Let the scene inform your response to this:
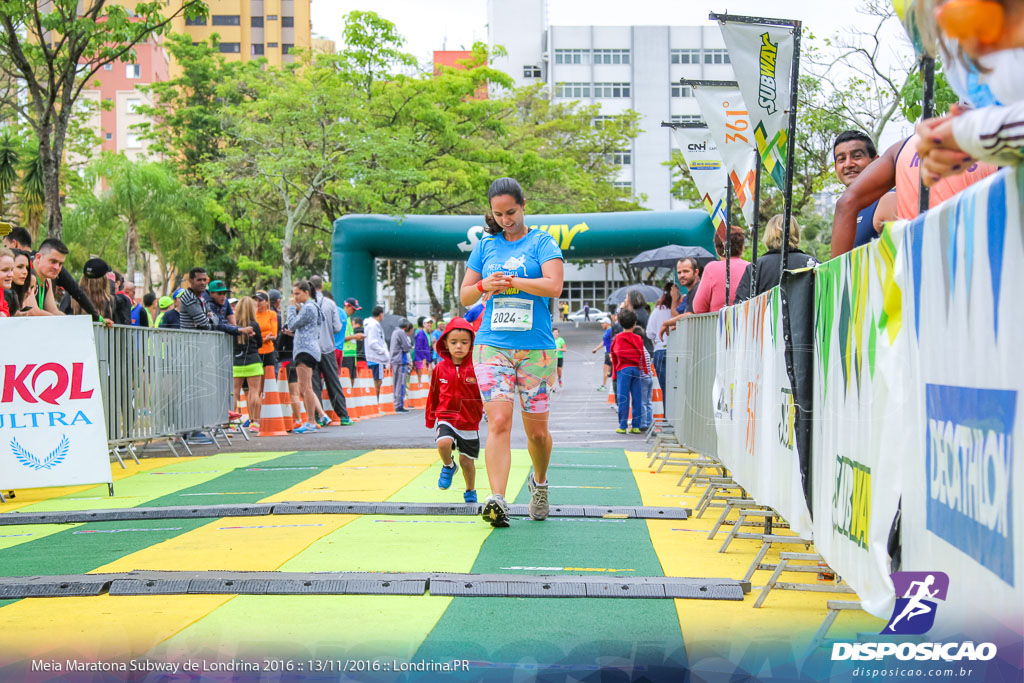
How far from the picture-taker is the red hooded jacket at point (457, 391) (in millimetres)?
7812

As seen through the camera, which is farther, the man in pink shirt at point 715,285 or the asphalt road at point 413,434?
the asphalt road at point 413,434

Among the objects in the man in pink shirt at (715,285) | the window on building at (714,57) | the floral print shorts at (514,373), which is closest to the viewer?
the floral print shorts at (514,373)

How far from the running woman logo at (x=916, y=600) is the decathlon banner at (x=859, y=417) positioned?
0.09 m

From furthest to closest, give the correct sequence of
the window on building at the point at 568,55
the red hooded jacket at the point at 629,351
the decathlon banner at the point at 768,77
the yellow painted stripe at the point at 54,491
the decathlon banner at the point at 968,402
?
the window on building at the point at 568,55
the red hooded jacket at the point at 629,351
the yellow painted stripe at the point at 54,491
the decathlon banner at the point at 768,77
the decathlon banner at the point at 968,402

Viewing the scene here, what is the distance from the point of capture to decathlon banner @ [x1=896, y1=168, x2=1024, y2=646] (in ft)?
8.21

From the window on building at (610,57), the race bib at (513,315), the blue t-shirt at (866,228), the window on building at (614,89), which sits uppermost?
the window on building at (610,57)

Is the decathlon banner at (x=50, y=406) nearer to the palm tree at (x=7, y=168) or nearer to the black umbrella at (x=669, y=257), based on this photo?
the black umbrella at (x=669, y=257)

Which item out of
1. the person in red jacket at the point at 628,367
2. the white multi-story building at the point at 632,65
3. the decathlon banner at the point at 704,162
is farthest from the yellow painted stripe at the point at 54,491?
the white multi-story building at the point at 632,65

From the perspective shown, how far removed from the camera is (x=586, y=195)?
46375 mm

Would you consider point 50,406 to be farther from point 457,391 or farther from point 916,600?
point 916,600

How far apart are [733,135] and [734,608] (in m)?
5.92

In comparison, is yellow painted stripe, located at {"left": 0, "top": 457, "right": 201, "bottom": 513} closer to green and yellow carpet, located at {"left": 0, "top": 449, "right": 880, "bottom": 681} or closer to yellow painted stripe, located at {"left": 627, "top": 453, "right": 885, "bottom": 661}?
green and yellow carpet, located at {"left": 0, "top": 449, "right": 880, "bottom": 681}

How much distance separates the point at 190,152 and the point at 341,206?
58.4 feet

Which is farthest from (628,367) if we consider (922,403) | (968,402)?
(968,402)
